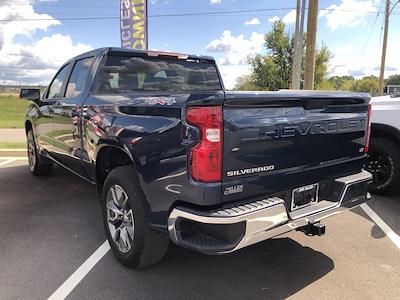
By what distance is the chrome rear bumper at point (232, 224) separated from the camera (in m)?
2.71

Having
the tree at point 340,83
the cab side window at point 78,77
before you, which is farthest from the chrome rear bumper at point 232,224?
the tree at point 340,83

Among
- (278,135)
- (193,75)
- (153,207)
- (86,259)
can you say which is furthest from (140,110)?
(193,75)

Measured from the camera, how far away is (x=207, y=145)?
2705mm

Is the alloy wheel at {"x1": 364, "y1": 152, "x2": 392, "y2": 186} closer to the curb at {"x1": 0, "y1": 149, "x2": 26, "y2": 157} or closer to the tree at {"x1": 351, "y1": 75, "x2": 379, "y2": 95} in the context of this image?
the curb at {"x1": 0, "y1": 149, "x2": 26, "y2": 157}

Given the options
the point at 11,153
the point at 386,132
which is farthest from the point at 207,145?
the point at 11,153

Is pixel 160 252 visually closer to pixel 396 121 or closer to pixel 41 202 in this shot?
pixel 41 202

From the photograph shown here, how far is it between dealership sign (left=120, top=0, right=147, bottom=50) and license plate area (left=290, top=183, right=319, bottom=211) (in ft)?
36.2

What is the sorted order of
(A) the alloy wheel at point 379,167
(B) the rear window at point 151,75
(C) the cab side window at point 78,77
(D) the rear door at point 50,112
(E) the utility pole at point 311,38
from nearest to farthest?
(B) the rear window at point 151,75, (C) the cab side window at point 78,77, (D) the rear door at point 50,112, (A) the alloy wheel at point 379,167, (E) the utility pole at point 311,38

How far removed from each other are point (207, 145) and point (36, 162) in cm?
509

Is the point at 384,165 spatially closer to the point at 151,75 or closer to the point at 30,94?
the point at 151,75

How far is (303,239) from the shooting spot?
4.28m

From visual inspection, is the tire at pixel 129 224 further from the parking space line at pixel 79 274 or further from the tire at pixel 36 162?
the tire at pixel 36 162

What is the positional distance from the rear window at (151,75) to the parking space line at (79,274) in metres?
1.61

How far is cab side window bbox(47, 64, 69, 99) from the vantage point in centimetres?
555
